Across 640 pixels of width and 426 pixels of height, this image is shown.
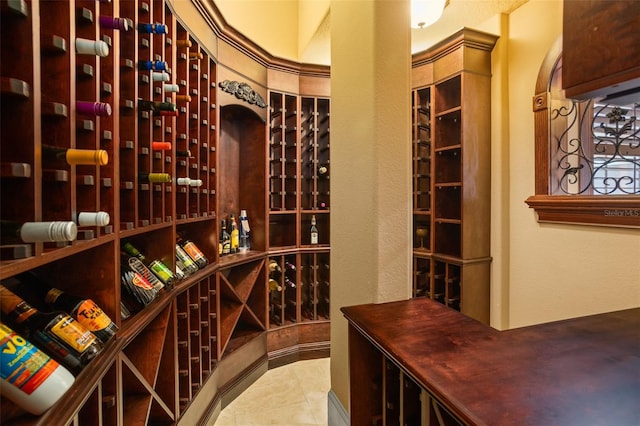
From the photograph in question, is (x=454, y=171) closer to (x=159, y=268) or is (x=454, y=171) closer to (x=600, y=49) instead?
(x=600, y=49)

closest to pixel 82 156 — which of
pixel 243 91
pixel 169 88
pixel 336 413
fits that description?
pixel 169 88

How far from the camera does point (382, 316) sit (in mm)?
1094

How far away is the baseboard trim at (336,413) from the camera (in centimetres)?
160

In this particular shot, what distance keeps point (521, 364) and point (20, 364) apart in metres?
1.00

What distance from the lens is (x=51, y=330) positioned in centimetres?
73

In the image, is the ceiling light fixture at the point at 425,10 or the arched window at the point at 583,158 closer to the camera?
the ceiling light fixture at the point at 425,10

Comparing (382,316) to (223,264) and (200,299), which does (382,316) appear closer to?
(200,299)

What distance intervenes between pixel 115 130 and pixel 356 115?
993mm

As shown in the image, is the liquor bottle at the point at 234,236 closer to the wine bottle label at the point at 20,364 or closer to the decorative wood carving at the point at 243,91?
the decorative wood carving at the point at 243,91

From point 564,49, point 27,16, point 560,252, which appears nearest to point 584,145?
point 560,252

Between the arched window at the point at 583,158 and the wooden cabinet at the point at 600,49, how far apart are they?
1.32m

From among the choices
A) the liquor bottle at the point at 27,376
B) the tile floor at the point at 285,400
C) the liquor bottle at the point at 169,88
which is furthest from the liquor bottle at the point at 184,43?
the tile floor at the point at 285,400

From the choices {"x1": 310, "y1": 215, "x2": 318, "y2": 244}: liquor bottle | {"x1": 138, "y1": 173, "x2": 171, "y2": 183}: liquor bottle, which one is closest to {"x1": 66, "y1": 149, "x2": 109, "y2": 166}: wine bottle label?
{"x1": 138, "y1": 173, "x2": 171, "y2": 183}: liquor bottle

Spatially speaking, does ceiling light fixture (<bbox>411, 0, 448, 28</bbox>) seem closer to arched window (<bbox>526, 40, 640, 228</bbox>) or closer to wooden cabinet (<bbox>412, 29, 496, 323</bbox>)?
arched window (<bbox>526, 40, 640, 228</bbox>)
